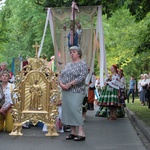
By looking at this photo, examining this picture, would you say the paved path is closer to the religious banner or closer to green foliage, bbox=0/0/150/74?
the religious banner

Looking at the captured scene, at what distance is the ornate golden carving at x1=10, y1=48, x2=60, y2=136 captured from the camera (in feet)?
35.8

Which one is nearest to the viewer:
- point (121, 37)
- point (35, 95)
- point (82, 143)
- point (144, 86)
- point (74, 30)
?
point (82, 143)

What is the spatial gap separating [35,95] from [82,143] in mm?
2099

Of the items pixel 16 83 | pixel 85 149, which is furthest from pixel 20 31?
pixel 85 149

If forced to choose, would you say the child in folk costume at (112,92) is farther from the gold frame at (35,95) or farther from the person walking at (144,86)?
the person walking at (144,86)

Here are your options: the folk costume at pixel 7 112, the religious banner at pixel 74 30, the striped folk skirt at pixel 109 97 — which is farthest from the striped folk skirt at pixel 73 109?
the striped folk skirt at pixel 109 97

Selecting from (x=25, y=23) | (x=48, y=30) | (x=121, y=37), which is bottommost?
(x=121, y=37)

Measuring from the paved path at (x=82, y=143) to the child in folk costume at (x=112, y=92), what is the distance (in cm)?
315

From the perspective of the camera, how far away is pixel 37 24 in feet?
110

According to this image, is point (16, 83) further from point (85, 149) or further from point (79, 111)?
point (85, 149)

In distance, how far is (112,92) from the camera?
615 inches

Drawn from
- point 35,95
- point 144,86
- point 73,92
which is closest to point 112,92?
point 35,95

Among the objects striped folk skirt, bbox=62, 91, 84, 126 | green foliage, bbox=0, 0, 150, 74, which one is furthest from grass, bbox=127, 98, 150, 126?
green foliage, bbox=0, 0, 150, 74

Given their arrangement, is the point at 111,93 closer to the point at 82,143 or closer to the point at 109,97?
the point at 109,97
